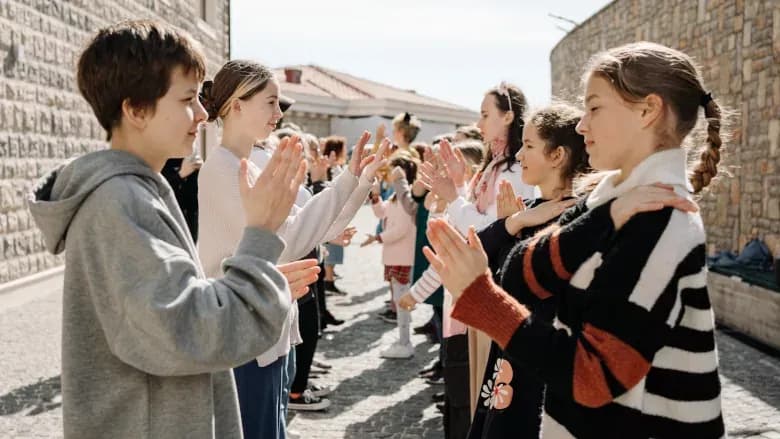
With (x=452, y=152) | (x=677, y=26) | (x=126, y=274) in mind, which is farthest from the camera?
(x=677, y=26)

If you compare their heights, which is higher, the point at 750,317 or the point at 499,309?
the point at 499,309

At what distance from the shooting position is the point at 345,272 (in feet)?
38.6

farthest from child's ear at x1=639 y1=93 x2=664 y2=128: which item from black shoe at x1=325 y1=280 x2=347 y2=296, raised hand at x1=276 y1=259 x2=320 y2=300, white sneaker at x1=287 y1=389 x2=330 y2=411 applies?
black shoe at x1=325 y1=280 x2=347 y2=296

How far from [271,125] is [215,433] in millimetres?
1570

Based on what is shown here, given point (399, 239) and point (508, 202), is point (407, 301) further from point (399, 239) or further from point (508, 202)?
point (399, 239)

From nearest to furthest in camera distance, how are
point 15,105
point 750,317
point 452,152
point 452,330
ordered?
1. point 452,152
2. point 452,330
3. point 750,317
4. point 15,105

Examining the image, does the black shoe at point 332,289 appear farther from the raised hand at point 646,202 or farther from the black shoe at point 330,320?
the raised hand at point 646,202

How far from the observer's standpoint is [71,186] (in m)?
1.49

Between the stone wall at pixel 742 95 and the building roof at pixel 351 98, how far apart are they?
22368 millimetres

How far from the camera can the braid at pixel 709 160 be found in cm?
178

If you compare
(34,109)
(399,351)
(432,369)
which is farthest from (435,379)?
(34,109)

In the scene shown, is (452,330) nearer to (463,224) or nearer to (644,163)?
(463,224)

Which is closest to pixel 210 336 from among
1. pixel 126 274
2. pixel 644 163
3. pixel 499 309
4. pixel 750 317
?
pixel 126 274

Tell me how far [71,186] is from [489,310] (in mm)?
947
